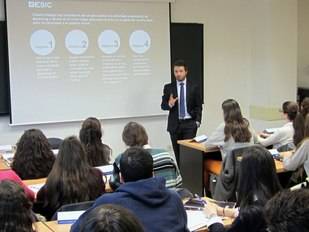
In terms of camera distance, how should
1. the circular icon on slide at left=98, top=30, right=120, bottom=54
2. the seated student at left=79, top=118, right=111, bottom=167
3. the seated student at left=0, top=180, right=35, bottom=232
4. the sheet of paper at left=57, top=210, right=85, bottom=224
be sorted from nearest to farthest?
the seated student at left=0, top=180, right=35, bottom=232
the sheet of paper at left=57, top=210, right=85, bottom=224
the seated student at left=79, top=118, right=111, bottom=167
the circular icon on slide at left=98, top=30, right=120, bottom=54

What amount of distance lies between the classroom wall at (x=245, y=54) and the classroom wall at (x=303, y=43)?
3.43 feet

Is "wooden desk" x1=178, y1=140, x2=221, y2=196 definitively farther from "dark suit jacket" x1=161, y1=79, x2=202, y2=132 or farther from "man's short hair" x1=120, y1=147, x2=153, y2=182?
"man's short hair" x1=120, y1=147, x2=153, y2=182

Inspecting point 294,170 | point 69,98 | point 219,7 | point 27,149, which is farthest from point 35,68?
point 294,170

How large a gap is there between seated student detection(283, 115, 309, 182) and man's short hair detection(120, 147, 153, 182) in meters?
2.12

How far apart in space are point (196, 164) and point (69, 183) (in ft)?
8.30

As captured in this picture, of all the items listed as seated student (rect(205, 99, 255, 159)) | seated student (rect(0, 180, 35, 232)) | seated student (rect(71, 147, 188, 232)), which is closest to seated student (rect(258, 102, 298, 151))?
seated student (rect(205, 99, 255, 159))

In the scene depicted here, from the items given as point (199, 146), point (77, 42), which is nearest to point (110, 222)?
point (199, 146)

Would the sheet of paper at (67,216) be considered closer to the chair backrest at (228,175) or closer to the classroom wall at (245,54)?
the chair backrest at (228,175)

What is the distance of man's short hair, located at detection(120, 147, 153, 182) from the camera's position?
2502 millimetres

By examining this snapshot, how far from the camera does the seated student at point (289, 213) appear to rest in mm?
1326

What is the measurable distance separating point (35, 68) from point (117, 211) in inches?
206

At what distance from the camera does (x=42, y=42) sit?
6.24m

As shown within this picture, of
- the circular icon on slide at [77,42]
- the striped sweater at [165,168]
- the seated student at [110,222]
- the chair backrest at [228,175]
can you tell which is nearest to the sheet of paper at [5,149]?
the circular icon on slide at [77,42]

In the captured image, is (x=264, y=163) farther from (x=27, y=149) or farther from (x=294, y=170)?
(x=27, y=149)
